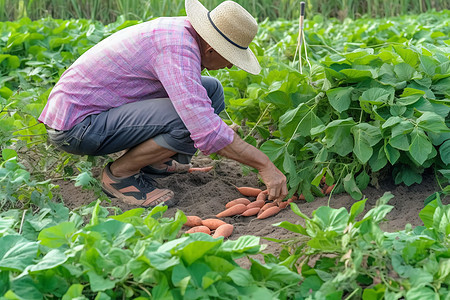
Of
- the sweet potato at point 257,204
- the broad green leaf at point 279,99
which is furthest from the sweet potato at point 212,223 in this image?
the broad green leaf at point 279,99

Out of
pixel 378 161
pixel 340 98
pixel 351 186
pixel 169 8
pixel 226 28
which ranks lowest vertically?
pixel 169 8

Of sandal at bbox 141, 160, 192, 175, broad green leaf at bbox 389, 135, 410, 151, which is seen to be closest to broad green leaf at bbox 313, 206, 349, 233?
broad green leaf at bbox 389, 135, 410, 151

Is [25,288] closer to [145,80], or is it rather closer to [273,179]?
[273,179]

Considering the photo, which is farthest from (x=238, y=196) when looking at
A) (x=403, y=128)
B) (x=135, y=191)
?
(x=403, y=128)

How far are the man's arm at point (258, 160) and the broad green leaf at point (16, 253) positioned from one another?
3.32 feet

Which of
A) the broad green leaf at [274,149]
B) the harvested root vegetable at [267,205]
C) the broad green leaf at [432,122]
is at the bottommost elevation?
the harvested root vegetable at [267,205]

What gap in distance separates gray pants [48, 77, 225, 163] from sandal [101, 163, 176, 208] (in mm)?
219

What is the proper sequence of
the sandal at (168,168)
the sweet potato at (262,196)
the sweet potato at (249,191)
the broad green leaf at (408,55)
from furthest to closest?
1. the sandal at (168,168)
2. the sweet potato at (249,191)
3. the sweet potato at (262,196)
4. the broad green leaf at (408,55)

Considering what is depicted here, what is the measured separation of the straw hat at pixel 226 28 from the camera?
2.53 m

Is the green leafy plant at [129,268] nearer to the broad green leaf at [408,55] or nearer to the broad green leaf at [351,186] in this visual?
the broad green leaf at [351,186]

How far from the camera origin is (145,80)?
8.82 feet

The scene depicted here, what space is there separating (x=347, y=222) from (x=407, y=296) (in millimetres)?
296

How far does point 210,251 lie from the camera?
163 cm

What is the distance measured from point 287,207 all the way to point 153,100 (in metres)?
0.79
